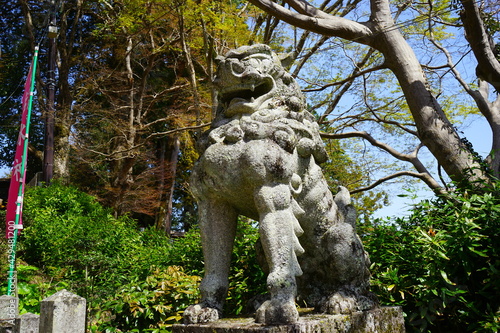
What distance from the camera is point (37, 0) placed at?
16.1 metres

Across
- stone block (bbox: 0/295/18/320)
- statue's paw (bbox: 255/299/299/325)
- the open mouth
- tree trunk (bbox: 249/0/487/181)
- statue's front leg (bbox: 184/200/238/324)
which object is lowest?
statue's paw (bbox: 255/299/299/325)

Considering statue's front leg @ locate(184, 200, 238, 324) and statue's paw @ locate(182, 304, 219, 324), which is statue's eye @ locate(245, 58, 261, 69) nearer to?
statue's front leg @ locate(184, 200, 238, 324)

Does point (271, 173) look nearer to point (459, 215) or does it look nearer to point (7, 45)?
point (459, 215)

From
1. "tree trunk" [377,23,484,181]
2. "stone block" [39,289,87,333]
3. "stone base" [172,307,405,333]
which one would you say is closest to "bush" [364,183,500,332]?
"stone base" [172,307,405,333]

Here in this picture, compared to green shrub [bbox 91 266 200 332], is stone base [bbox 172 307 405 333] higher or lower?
lower

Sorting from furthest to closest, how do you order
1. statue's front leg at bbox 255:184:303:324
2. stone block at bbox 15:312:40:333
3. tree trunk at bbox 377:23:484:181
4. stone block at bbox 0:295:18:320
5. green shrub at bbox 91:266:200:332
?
tree trunk at bbox 377:23:484:181, stone block at bbox 0:295:18:320, green shrub at bbox 91:266:200:332, stone block at bbox 15:312:40:333, statue's front leg at bbox 255:184:303:324

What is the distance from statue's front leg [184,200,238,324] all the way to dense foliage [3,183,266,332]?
1290 millimetres

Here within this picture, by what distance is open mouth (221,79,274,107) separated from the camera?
3031mm

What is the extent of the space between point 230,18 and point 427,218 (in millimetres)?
6336

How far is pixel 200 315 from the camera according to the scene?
269 centimetres

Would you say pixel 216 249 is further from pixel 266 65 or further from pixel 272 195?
pixel 266 65

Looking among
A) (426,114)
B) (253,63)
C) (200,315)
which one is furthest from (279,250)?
(426,114)

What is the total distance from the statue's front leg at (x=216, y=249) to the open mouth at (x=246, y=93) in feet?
2.26

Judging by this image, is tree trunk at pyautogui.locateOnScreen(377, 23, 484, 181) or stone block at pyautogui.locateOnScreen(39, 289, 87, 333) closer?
stone block at pyautogui.locateOnScreen(39, 289, 87, 333)
